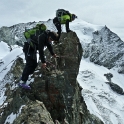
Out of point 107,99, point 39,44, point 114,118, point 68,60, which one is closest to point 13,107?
point 39,44

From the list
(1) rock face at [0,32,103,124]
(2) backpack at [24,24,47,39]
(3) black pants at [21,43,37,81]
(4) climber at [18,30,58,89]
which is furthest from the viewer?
(3) black pants at [21,43,37,81]

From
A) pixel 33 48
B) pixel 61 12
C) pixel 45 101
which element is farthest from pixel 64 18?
pixel 45 101

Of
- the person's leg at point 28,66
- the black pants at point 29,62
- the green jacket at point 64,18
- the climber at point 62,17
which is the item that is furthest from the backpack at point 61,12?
the person's leg at point 28,66

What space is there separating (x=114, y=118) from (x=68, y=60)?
10300 cm

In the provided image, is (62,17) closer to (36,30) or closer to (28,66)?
(36,30)

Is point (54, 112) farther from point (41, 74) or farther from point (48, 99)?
point (41, 74)

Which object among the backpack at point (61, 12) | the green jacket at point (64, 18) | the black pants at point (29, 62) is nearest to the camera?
the black pants at point (29, 62)

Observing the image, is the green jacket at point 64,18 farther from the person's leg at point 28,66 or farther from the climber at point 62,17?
the person's leg at point 28,66

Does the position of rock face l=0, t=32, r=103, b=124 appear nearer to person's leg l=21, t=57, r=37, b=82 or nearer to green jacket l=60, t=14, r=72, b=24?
person's leg l=21, t=57, r=37, b=82

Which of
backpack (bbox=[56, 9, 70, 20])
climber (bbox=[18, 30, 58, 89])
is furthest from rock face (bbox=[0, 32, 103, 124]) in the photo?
backpack (bbox=[56, 9, 70, 20])

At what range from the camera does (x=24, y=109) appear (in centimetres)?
1173

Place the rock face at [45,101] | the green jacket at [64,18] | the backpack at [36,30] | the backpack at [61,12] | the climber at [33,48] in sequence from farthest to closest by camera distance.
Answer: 1. the backpack at [61,12]
2. the green jacket at [64,18]
3. the backpack at [36,30]
4. the climber at [33,48]
5. the rock face at [45,101]

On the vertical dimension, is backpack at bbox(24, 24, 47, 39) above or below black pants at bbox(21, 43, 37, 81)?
above

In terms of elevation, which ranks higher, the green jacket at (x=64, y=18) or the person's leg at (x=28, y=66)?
the green jacket at (x=64, y=18)
